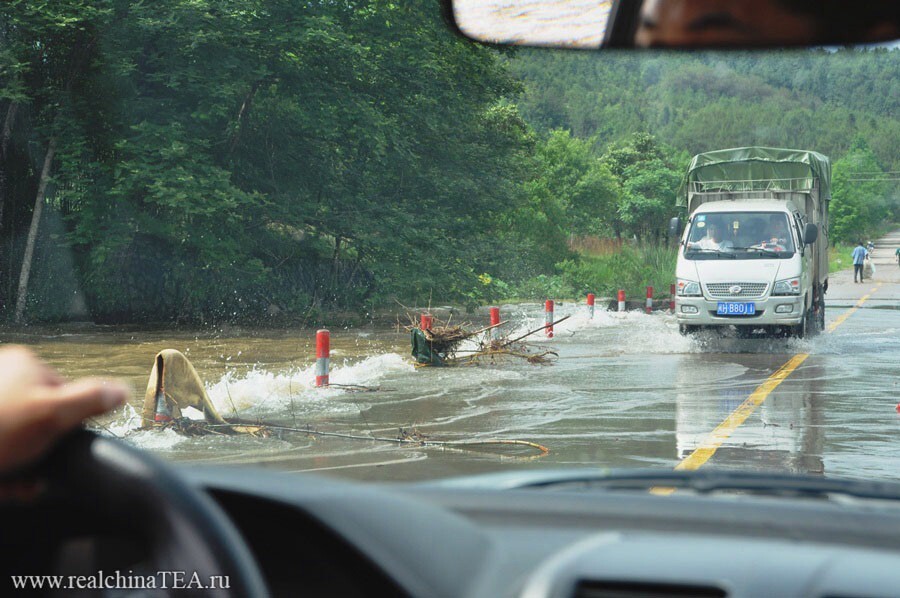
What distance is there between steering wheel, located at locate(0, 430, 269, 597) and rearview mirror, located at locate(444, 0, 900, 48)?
1.69 m

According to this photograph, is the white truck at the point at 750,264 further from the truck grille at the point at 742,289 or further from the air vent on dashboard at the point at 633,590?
the air vent on dashboard at the point at 633,590

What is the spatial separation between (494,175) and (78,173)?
39.0 feet

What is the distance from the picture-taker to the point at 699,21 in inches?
102

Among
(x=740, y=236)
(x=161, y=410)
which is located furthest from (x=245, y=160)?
(x=161, y=410)

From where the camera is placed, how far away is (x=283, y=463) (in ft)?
30.1

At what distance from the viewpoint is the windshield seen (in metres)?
10.9

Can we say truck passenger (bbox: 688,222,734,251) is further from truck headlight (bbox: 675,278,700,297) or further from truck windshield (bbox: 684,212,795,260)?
truck headlight (bbox: 675,278,700,297)

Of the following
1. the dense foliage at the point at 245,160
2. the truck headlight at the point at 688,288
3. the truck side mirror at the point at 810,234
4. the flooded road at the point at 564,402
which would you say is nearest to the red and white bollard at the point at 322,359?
the flooded road at the point at 564,402

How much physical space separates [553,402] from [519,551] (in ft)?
37.5

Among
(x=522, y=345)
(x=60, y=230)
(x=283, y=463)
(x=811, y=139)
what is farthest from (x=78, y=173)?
(x=811, y=139)

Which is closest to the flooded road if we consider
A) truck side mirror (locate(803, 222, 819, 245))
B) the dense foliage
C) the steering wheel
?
truck side mirror (locate(803, 222, 819, 245))

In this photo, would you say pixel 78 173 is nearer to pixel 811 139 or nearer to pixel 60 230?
pixel 60 230

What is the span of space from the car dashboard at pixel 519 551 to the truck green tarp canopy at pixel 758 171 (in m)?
20.7

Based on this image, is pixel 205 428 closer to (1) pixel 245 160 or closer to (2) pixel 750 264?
(2) pixel 750 264
